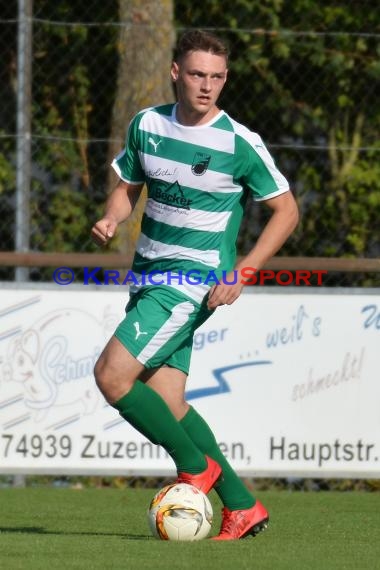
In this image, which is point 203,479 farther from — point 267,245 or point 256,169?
point 256,169

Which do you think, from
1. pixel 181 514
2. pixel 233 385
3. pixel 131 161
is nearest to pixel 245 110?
pixel 233 385

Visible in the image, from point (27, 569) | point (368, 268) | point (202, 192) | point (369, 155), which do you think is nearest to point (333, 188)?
point (369, 155)

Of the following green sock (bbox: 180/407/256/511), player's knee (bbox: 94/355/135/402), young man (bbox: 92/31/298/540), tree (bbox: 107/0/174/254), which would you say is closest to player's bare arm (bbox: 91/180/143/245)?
young man (bbox: 92/31/298/540)

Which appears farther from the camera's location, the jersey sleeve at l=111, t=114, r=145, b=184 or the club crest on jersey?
the jersey sleeve at l=111, t=114, r=145, b=184

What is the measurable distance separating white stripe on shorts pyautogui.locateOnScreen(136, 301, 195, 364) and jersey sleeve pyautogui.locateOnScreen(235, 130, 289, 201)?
56 cm

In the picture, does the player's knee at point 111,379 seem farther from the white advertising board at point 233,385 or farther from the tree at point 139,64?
the tree at point 139,64

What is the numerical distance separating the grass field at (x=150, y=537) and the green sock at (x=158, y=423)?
34 centimetres

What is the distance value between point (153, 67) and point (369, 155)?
5.68ft

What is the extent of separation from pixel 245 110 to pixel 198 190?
4.54m

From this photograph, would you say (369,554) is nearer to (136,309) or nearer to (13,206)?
(136,309)

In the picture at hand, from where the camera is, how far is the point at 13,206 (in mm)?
9867

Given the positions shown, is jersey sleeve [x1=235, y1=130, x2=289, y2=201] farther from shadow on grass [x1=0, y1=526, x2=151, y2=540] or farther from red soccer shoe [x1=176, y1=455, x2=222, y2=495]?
shadow on grass [x1=0, y1=526, x2=151, y2=540]

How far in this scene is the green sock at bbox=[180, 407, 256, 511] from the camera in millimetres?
5855

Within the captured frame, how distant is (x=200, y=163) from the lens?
5719 millimetres
